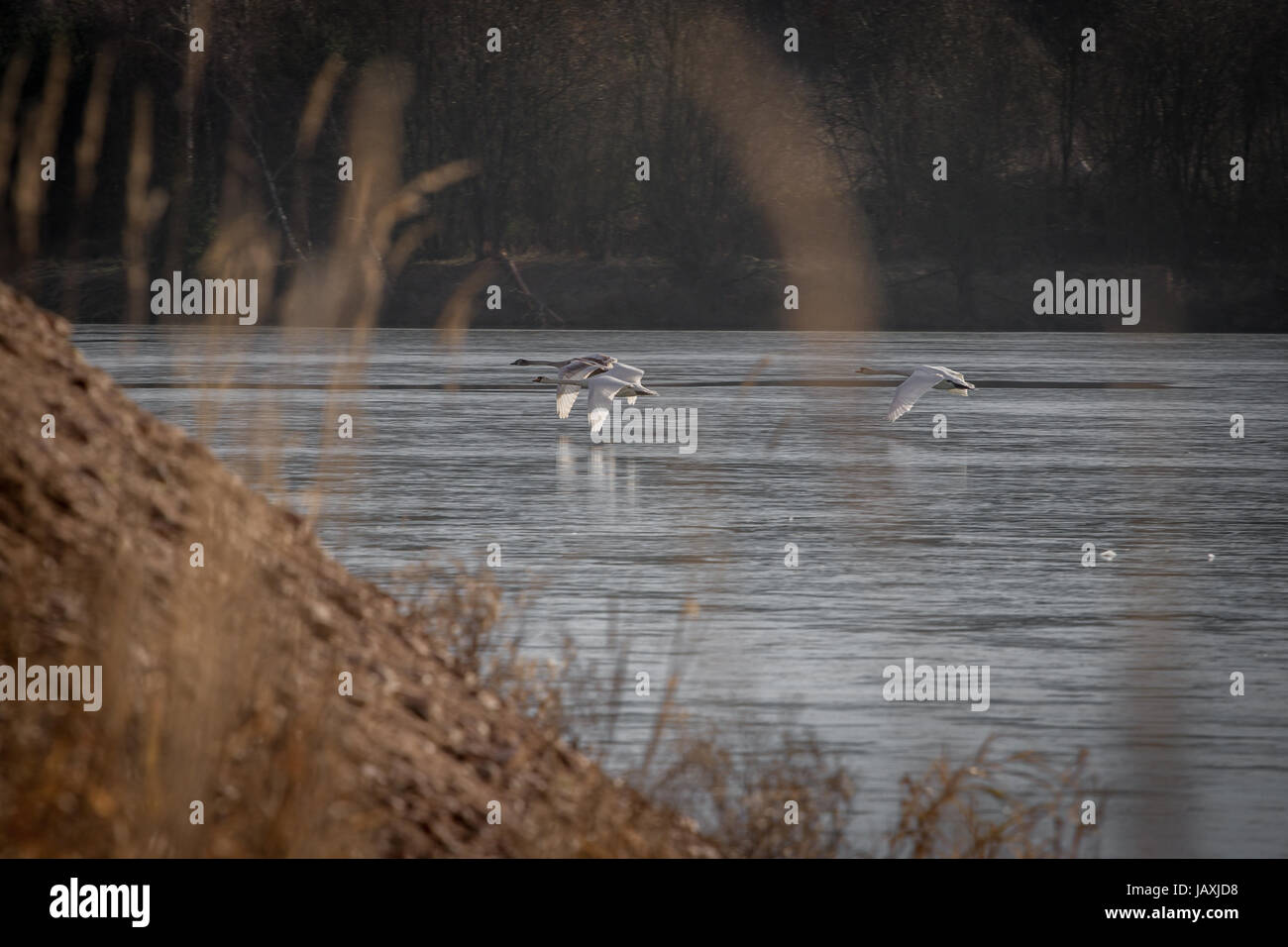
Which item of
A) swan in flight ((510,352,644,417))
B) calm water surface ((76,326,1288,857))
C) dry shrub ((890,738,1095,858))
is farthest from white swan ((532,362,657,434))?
dry shrub ((890,738,1095,858))

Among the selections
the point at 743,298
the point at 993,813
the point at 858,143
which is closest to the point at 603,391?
the point at 993,813

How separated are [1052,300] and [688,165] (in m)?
11.1

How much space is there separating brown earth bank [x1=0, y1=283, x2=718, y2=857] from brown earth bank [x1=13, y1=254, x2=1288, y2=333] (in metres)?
42.4

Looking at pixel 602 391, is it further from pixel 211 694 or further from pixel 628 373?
pixel 211 694

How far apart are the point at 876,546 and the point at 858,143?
47941mm

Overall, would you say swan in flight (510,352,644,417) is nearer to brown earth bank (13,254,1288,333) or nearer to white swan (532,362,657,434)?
white swan (532,362,657,434)

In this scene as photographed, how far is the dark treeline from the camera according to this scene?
2025 inches

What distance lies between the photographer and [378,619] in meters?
6.76

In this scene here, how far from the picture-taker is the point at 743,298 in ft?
167

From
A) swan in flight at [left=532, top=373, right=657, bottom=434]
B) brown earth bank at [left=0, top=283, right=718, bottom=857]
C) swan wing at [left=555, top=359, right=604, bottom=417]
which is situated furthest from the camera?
swan wing at [left=555, top=359, right=604, bottom=417]

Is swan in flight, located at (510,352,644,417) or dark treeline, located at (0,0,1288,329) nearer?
swan in flight, located at (510,352,644,417)

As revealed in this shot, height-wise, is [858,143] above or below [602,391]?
above

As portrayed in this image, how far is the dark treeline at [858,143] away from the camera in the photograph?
169 feet

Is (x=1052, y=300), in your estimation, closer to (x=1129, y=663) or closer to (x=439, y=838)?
(x=1129, y=663)
